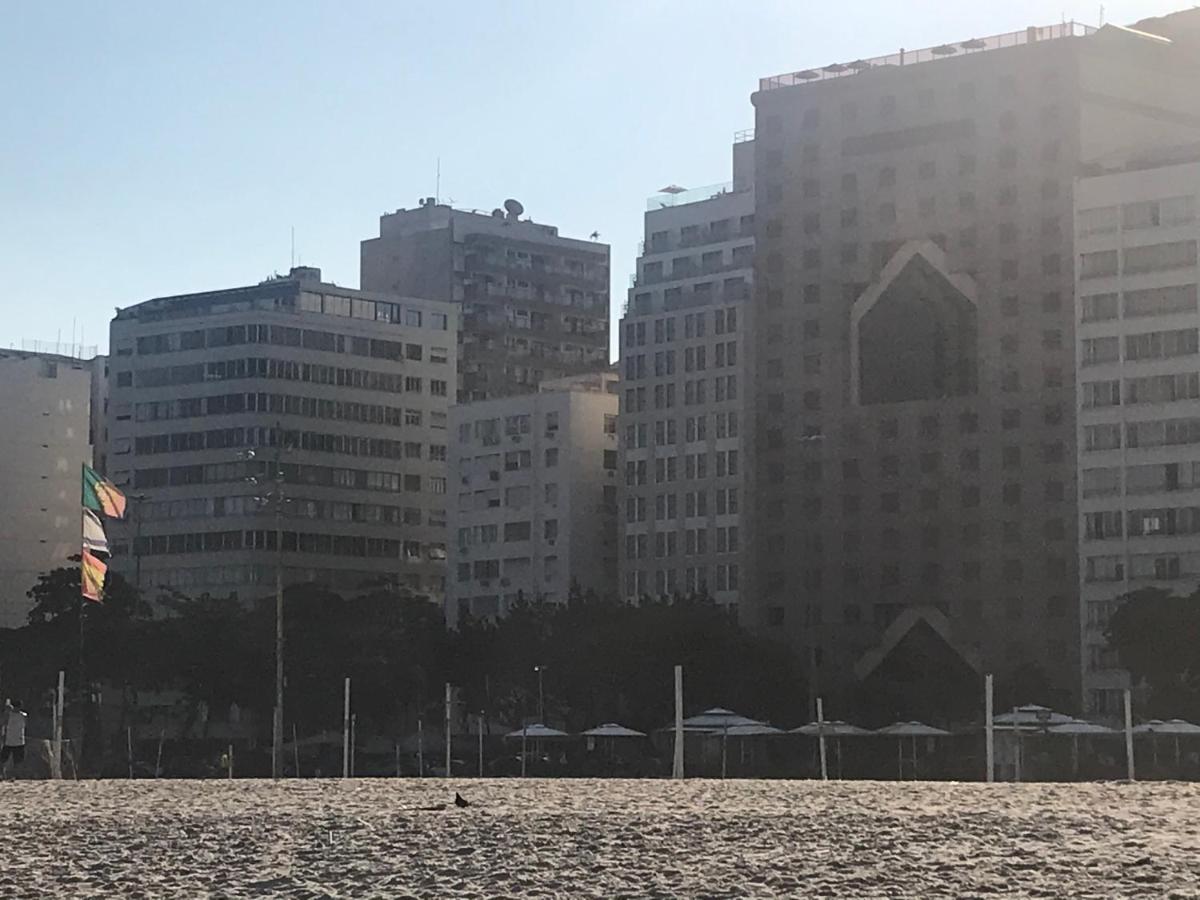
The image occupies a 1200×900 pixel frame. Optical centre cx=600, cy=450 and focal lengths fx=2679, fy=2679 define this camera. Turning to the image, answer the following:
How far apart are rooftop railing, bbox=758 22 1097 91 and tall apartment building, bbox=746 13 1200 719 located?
0.23 metres

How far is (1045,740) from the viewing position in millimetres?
124250

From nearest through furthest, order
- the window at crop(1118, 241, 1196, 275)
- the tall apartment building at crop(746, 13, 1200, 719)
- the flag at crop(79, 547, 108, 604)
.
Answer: the flag at crop(79, 547, 108, 604), the window at crop(1118, 241, 1196, 275), the tall apartment building at crop(746, 13, 1200, 719)

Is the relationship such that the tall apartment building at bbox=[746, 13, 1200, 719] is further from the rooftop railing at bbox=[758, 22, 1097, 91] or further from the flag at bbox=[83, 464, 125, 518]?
the flag at bbox=[83, 464, 125, 518]

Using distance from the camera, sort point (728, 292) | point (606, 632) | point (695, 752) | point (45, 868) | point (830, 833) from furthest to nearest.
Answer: point (728, 292), point (606, 632), point (695, 752), point (830, 833), point (45, 868)

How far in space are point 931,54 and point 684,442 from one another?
31.8 meters

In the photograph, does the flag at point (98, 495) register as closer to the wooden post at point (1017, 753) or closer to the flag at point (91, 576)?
the flag at point (91, 576)

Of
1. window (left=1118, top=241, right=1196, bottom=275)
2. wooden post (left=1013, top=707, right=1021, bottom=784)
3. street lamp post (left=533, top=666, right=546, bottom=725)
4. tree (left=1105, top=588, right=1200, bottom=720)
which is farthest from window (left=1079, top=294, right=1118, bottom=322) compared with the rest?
wooden post (left=1013, top=707, right=1021, bottom=784)

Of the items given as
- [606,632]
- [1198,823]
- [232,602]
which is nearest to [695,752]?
[606,632]

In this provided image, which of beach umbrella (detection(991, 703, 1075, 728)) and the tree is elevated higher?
the tree

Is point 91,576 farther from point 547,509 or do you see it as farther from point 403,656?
point 547,509

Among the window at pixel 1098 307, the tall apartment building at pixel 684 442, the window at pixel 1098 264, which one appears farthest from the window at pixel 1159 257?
the tall apartment building at pixel 684 442

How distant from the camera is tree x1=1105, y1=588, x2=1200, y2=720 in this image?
133125 mm

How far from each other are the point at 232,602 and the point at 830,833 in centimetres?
13911

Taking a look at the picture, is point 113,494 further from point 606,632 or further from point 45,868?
point 606,632
